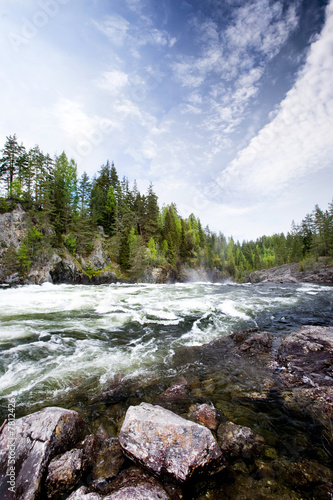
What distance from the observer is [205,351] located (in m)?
7.79

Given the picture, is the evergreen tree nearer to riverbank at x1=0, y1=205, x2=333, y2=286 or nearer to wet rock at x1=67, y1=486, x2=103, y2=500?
riverbank at x1=0, y1=205, x2=333, y2=286

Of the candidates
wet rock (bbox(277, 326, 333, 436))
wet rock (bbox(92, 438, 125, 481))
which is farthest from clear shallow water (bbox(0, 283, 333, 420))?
wet rock (bbox(277, 326, 333, 436))

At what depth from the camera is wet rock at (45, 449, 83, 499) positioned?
286 cm

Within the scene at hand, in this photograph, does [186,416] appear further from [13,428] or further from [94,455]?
[13,428]

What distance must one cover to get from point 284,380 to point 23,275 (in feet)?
111

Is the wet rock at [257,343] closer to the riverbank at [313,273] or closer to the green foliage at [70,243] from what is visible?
the green foliage at [70,243]

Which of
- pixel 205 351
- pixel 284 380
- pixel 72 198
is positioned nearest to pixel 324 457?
pixel 284 380

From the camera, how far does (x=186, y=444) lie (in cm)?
318

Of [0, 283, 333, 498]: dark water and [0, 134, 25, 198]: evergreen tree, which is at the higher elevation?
[0, 134, 25, 198]: evergreen tree

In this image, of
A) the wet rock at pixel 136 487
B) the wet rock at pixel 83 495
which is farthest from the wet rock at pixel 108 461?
the wet rock at pixel 83 495

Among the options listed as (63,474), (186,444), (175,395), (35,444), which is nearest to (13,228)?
(35,444)

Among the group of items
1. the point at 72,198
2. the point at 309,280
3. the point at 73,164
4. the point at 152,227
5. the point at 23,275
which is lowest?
the point at 309,280

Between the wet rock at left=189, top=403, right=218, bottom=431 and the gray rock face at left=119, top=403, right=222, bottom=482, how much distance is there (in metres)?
0.83

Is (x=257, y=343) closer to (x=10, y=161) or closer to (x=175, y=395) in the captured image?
(x=175, y=395)
